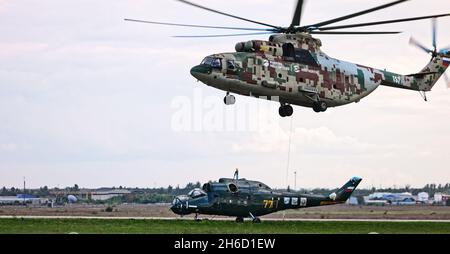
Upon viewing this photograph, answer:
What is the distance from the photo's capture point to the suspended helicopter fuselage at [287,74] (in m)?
49.8

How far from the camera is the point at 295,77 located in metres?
52.5

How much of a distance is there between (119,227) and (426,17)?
17965mm

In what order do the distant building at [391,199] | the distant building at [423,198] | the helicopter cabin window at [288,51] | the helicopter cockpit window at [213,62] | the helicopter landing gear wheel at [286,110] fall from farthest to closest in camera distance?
the distant building at [423,198] → the distant building at [391,199] → the helicopter landing gear wheel at [286,110] → the helicopter cabin window at [288,51] → the helicopter cockpit window at [213,62]

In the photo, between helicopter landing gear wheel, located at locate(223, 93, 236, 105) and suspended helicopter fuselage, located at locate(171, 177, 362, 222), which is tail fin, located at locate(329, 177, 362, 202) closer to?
suspended helicopter fuselage, located at locate(171, 177, 362, 222)

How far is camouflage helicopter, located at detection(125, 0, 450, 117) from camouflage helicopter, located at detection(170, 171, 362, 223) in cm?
624

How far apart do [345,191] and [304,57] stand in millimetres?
14635

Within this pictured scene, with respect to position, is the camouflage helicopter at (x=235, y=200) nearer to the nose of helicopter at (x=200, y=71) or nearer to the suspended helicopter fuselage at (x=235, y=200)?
the suspended helicopter fuselage at (x=235, y=200)

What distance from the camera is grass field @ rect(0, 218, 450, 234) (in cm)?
4319

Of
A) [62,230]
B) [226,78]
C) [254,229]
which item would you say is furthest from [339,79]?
[62,230]

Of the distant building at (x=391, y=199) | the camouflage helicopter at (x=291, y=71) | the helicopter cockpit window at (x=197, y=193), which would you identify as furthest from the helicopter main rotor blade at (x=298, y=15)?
the distant building at (x=391, y=199)

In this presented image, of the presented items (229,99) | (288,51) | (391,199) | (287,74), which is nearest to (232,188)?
(287,74)

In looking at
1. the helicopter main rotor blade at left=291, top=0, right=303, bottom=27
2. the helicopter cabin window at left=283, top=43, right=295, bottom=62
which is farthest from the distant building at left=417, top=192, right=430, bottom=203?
the helicopter main rotor blade at left=291, top=0, right=303, bottom=27

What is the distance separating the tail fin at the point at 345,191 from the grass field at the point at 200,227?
940 cm

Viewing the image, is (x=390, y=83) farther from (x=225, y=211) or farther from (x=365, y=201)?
(x=365, y=201)
